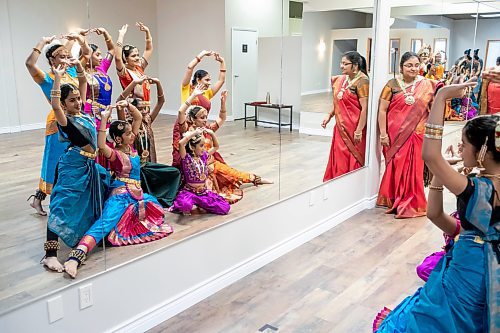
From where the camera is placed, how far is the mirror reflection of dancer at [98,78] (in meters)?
2.18

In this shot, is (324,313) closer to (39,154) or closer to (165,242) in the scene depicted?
(165,242)

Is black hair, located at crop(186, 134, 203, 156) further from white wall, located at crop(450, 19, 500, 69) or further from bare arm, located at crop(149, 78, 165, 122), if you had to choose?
white wall, located at crop(450, 19, 500, 69)

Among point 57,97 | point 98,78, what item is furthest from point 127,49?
point 57,97

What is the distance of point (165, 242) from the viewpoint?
2641mm

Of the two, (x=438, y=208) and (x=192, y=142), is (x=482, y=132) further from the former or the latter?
(x=192, y=142)

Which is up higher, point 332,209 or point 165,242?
point 165,242

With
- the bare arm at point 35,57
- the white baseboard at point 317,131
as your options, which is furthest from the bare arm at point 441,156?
the white baseboard at point 317,131

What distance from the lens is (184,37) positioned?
2.62 m

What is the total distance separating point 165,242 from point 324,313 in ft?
3.19

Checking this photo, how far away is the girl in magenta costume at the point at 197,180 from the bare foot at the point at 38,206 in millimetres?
902

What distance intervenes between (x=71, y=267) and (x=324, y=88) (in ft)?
8.15

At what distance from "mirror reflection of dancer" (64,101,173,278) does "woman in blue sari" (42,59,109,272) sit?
52mm

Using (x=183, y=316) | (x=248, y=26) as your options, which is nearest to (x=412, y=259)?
(x=183, y=316)

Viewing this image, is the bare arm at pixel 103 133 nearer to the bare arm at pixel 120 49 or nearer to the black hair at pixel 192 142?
the bare arm at pixel 120 49
